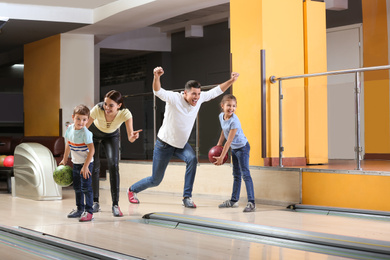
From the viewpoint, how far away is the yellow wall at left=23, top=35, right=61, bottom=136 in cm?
1127

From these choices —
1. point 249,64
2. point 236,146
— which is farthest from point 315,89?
point 236,146

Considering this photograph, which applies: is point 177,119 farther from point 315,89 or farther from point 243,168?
point 315,89

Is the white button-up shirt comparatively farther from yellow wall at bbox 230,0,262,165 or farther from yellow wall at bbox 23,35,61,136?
yellow wall at bbox 23,35,61,136

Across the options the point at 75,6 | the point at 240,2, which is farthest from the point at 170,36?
the point at 240,2

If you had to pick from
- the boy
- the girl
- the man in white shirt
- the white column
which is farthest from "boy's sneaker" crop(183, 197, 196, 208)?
the white column

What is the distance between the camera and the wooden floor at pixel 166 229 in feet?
12.6

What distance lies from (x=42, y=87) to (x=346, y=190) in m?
7.49

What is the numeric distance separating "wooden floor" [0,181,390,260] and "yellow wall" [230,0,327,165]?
0.92m

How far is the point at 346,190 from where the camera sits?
233 inches

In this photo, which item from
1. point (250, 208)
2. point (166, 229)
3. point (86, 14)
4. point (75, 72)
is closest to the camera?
point (166, 229)

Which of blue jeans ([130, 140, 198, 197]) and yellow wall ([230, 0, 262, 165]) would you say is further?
yellow wall ([230, 0, 262, 165])

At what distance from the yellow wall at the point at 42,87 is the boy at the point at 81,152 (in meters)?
6.16

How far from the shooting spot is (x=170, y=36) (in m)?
13.9

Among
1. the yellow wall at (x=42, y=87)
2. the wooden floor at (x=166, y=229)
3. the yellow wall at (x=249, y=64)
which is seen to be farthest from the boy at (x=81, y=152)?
the yellow wall at (x=42, y=87)
